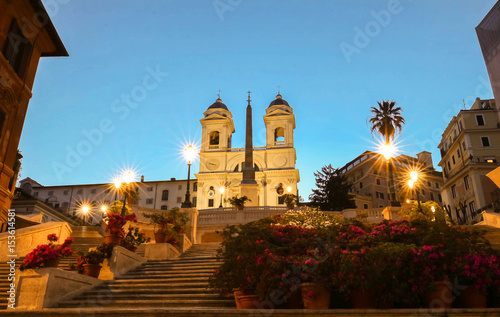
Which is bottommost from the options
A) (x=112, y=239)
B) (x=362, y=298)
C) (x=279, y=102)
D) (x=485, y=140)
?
(x=362, y=298)

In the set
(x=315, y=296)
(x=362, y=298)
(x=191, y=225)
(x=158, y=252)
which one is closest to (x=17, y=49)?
(x=191, y=225)

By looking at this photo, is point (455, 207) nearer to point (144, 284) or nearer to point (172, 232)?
point (172, 232)

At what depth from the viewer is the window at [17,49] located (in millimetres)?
18688

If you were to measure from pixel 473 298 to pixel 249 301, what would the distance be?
13.9 feet

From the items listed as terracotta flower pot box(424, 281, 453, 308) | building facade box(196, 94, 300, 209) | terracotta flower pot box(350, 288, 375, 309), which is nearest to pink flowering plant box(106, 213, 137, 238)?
terracotta flower pot box(350, 288, 375, 309)

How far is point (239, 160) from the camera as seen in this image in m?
69.5

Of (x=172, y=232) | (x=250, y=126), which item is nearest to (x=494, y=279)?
(x=172, y=232)

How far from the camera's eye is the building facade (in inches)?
2576

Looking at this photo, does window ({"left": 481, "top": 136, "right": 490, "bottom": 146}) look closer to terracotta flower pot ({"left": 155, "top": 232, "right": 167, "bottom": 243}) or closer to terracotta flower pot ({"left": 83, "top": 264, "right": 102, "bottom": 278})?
terracotta flower pot ({"left": 155, "top": 232, "right": 167, "bottom": 243})

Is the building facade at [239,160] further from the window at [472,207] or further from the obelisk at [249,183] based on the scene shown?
the window at [472,207]

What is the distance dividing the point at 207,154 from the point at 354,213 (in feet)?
155

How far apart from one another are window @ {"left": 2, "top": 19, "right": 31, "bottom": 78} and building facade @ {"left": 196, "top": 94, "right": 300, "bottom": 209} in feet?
143

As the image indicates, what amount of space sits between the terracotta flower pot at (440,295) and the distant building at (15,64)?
17470 mm

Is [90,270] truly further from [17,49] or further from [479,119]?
[479,119]
